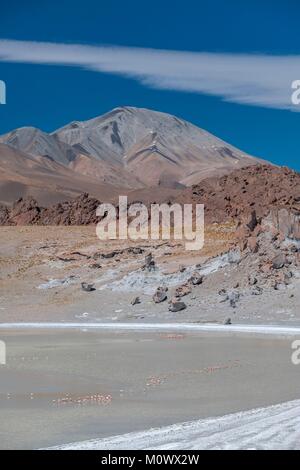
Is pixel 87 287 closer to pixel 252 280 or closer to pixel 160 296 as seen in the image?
pixel 160 296

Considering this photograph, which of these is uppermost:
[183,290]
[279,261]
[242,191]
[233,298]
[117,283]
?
[242,191]

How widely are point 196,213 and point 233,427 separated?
50347mm

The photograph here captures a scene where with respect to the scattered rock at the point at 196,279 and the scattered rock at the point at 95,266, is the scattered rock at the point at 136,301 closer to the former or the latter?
the scattered rock at the point at 196,279

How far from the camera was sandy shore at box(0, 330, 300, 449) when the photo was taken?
38.4ft

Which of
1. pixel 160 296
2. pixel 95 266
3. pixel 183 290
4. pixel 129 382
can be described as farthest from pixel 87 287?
pixel 129 382

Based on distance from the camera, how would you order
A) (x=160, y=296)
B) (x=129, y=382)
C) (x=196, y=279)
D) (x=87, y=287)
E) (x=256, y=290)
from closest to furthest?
(x=129, y=382)
(x=256, y=290)
(x=160, y=296)
(x=196, y=279)
(x=87, y=287)

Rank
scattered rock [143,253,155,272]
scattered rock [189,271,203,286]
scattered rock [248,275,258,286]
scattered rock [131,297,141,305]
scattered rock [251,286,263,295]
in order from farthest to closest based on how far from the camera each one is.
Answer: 1. scattered rock [143,253,155,272]
2. scattered rock [189,271,203,286]
3. scattered rock [131,297,141,305]
4. scattered rock [248,275,258,286]
5. scattered rock [251,286,263,295]

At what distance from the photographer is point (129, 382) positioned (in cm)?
1611

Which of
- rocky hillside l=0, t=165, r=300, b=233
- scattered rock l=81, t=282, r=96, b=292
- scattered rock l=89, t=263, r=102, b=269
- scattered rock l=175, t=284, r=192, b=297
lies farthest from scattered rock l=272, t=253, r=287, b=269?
rocky hillside l=0, t=165, r=300, b=233

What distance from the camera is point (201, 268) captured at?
124 feet

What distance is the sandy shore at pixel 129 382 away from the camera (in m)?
11.7

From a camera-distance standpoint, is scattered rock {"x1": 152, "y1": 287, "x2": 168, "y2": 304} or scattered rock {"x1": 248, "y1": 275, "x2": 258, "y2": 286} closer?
scattered rock {"x1": 248, "y1": 275, "x2": 258, "y2": 286}

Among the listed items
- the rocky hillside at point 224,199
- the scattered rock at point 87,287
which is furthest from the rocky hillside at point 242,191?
the scattered rock at point 87,287

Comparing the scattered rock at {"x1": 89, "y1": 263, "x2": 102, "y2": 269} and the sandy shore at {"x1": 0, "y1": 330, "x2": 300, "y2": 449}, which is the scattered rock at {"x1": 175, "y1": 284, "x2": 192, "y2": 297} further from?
the scattered rock at {"x1": 89, "y1": 263, "x2": 102, "y2": 269}
